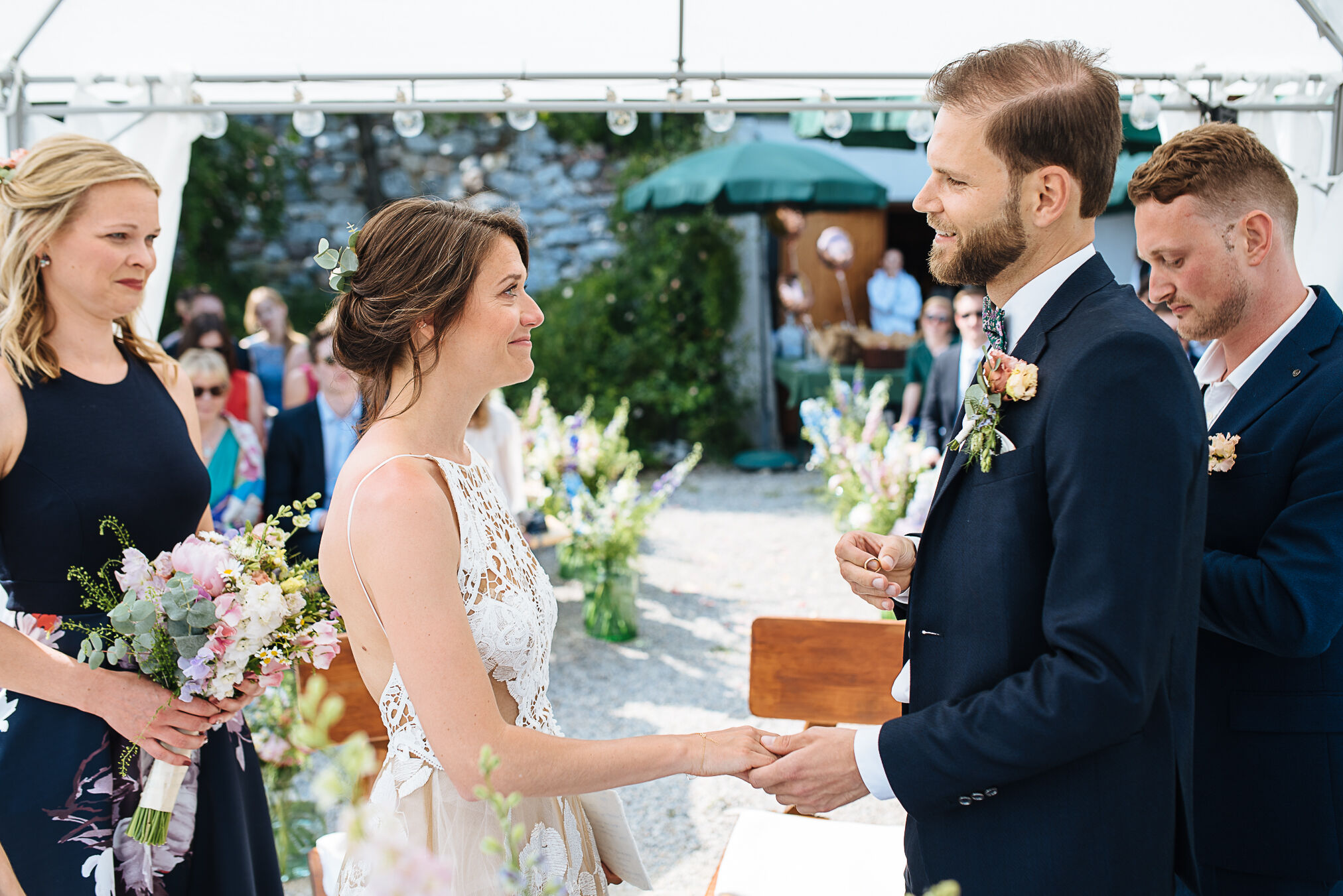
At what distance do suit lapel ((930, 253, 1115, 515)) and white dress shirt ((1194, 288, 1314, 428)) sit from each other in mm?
516

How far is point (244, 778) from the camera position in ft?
7.53

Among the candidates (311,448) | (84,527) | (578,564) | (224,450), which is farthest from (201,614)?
(578,564)

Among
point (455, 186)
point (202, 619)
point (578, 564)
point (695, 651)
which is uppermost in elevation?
point (455, 186)

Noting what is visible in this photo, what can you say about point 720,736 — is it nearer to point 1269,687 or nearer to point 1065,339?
point 1065,339

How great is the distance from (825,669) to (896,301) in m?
9.24

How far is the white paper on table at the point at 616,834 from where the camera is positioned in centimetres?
194

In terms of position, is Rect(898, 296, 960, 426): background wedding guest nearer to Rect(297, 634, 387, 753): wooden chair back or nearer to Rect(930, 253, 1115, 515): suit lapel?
Rect(297, 634, 387, 753): wooden chair back

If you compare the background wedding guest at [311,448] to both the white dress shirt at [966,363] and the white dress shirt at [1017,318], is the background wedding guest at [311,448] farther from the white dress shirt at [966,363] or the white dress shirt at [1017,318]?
the white dress shirt at [1017,318]

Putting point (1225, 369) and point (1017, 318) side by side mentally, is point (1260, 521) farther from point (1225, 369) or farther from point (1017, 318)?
point (1017, 318)

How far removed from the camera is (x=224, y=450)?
16.1ft

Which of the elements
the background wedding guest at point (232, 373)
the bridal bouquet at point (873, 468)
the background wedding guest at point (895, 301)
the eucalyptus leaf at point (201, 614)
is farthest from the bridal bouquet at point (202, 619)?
the background wedding guest at point (895, 301)

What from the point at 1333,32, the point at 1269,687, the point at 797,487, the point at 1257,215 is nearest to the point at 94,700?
the point at 1269,687

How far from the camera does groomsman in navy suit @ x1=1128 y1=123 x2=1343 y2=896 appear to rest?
1663mm

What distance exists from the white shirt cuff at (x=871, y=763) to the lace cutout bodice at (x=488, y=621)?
611 mm
